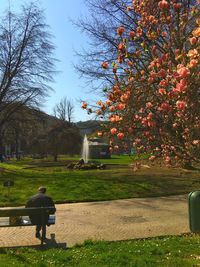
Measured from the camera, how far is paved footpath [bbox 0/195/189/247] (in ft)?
39.4

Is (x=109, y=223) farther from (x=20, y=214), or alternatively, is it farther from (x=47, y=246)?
(x=20, y=214)

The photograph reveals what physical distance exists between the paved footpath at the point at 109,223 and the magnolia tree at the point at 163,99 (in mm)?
3818

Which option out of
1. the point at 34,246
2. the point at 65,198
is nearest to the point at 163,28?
the point at 34,246

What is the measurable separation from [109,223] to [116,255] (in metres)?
4.88

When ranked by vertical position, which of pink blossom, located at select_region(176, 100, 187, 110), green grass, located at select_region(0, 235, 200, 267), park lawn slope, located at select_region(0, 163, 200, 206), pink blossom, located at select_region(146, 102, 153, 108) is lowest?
green grass, located at select_region(0, 235, 200, 267)

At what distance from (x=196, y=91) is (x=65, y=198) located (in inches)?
513

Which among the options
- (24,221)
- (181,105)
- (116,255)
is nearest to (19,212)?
(24,221)

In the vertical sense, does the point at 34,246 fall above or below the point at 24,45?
below

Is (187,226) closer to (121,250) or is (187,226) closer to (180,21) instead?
(121,250)

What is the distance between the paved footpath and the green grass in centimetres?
103

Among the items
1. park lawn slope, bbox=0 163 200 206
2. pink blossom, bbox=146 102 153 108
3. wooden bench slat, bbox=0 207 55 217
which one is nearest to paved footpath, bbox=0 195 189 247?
wooden bench slat, bbox=0 207 55 217

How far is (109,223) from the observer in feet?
45.9

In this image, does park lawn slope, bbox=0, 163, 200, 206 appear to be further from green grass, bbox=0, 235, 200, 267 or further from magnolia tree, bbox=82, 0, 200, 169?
magnolia tree, bbox=82, 0, 200, 169

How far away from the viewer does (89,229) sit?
1314 cm
